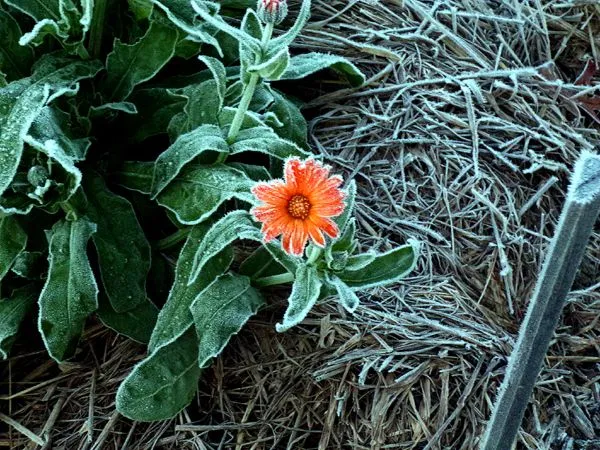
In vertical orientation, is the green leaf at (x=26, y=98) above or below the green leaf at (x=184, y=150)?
above

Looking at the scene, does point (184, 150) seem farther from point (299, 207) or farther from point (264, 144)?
point (299, 207)

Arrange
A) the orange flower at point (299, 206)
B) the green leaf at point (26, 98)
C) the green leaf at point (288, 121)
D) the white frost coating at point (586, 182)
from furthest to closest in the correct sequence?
the green leaf at point (288, 121), the green leaf at point (26, 98), the orange flower at point (299, 206), the white frost coating at point (586, 182)

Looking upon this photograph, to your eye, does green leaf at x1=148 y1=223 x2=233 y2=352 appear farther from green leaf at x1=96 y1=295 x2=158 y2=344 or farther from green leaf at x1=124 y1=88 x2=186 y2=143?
green leaf at x1=124 y1=88 x2=186 y2=143

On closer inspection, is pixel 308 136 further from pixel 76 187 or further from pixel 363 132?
pixel 76 187

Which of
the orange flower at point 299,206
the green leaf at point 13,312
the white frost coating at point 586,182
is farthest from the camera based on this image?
the green leaf at point 13,312

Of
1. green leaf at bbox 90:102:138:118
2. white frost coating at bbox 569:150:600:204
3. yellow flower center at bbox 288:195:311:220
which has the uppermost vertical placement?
white frost coating at bbox 569:150:600:204

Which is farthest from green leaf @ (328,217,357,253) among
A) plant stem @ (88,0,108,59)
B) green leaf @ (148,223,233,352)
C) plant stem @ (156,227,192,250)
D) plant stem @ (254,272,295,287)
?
plant stem @ (88,0,108,59)

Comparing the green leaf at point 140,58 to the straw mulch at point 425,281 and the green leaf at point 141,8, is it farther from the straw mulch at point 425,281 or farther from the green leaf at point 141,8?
the straw mulch at point 425,281

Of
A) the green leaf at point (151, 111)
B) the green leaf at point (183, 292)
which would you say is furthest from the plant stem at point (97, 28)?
the green leaf at point (183, 292)
